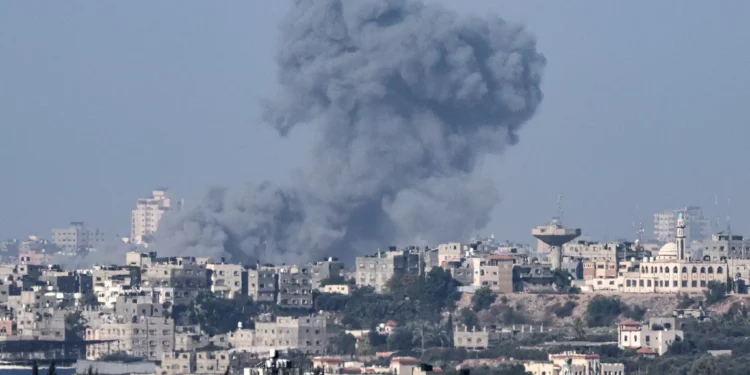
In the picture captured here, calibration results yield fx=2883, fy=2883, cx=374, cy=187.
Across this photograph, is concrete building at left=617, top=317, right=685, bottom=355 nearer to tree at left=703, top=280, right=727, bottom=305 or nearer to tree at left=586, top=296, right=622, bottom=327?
tree at left=586, top=296, right=622, bottom=327

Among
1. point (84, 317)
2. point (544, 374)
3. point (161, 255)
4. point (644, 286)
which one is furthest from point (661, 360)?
point (161, 255)

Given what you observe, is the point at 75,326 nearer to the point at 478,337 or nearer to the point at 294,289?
the point at 294,289

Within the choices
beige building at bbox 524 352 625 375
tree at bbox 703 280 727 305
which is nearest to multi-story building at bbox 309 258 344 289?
tree at bbox 703 280 727 305

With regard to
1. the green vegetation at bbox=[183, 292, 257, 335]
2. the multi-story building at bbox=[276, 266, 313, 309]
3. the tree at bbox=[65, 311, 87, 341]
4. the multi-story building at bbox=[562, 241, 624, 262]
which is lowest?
the tree at bbox=[65, 311, 87, 341]

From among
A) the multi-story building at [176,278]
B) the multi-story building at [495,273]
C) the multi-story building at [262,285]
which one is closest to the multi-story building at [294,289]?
the multi-story building at [262,285]

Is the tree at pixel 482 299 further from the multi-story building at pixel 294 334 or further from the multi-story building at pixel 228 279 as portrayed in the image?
the multi-story building at pixel 228 279

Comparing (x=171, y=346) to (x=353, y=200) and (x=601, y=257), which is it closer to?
(x=601, y=257)

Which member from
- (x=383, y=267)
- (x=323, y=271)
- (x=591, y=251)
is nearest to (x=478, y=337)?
(x=383, y=267)
